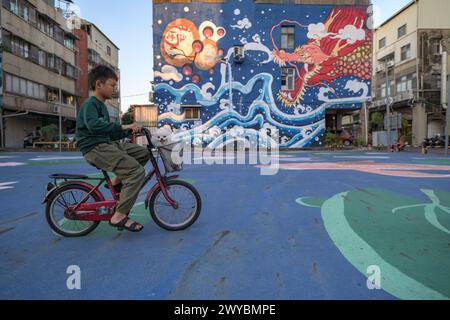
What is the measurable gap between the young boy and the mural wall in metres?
24.2

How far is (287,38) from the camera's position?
29203 mm

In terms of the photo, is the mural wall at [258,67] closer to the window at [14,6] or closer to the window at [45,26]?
the window at [14,6]

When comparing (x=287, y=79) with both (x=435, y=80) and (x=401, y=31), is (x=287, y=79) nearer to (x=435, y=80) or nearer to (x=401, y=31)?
(x=435, y=80)

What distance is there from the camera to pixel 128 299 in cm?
256

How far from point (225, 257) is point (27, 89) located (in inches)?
1430

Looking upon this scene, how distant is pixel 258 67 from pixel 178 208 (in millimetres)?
25686

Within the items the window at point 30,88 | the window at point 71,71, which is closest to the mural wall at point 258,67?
the window at point 30,88

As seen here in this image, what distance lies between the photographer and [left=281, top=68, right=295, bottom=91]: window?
29.0m

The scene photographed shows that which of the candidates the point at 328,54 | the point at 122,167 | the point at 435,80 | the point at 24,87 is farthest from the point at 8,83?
the point at 435,80

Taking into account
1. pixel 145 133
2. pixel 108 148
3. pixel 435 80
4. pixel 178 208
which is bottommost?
pixel 178 208

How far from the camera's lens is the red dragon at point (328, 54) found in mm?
28859

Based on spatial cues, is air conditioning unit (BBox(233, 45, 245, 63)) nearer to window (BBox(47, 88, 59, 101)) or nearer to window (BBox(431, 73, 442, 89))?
window (BBox(47, 88, 59, 101))
